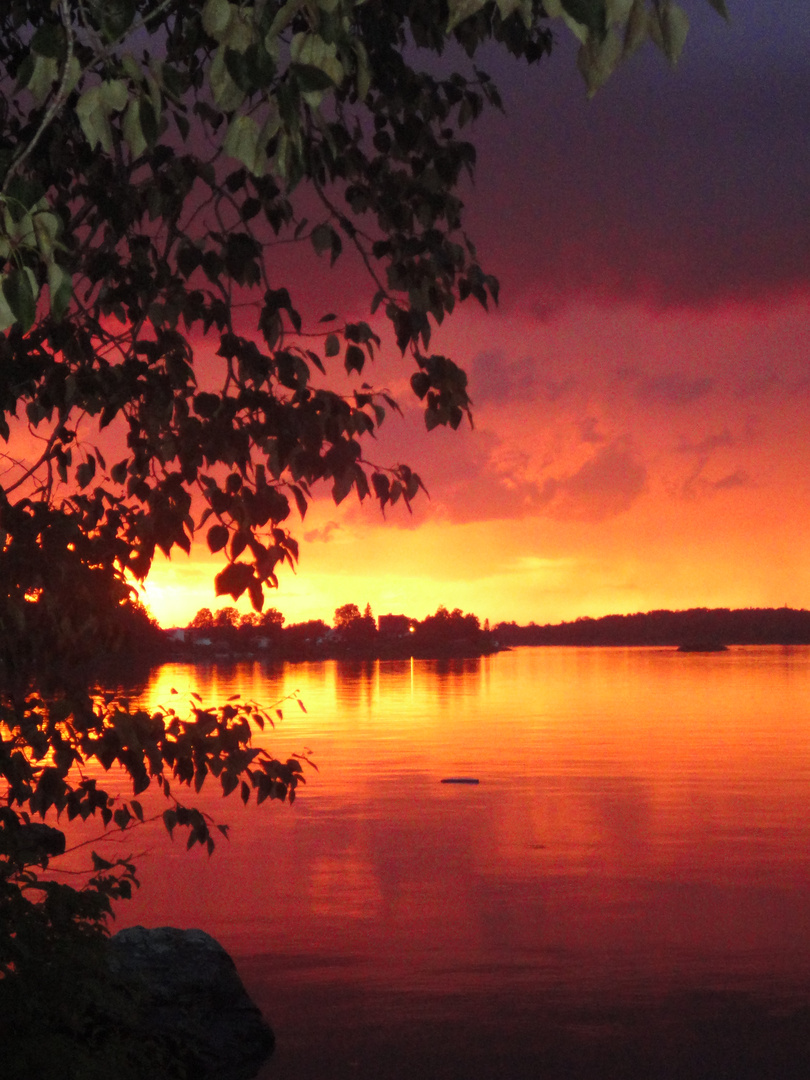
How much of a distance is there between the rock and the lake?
0.66 meters

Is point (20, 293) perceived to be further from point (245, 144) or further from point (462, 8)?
point (462, 8)

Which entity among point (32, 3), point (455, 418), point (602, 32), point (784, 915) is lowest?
point (784, 915)

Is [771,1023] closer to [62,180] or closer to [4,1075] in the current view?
[4,1075]

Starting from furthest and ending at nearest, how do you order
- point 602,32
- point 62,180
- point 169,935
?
point 169,935, point 62,180, point 602,32

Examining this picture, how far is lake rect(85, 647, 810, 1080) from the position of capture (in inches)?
645

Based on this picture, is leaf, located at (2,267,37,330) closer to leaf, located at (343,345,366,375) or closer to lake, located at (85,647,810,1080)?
leaf, located at (343,345,366,375)

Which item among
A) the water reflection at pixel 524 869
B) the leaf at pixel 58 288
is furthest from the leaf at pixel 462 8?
the water reflection at pixel 524 869

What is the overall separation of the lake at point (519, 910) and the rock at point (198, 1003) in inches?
26.0

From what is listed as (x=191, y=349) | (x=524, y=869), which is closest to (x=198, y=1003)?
(x=191, y=349)

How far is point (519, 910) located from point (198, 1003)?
1217cm

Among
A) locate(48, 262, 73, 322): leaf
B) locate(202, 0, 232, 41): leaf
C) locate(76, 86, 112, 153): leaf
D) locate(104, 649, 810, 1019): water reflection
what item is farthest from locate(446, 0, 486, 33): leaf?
locate(104, 649, 810, 1019): water reflection

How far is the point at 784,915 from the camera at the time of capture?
24922 mm

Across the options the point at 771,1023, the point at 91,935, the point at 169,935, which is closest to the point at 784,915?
the point at 771,1023

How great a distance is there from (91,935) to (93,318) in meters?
4.70
